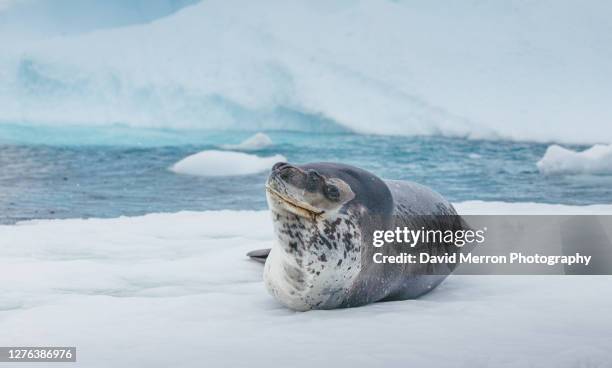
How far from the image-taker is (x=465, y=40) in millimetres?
17047

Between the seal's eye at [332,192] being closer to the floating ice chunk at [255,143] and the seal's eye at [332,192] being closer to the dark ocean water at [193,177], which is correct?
the dark ocean water at [193,177]

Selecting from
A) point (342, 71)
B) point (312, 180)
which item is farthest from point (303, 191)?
point (342, 71)

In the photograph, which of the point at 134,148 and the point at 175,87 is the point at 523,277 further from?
the point at 175,87

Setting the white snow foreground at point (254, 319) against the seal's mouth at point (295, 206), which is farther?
the seal's mouth at point (295, 206)

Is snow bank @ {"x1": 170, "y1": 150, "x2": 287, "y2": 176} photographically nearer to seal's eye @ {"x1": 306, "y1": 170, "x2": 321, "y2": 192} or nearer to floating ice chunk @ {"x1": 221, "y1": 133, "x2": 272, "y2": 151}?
floating ice chunk @ {"x1": 221, "y1": 133, "x2": 272, "y2": 151}

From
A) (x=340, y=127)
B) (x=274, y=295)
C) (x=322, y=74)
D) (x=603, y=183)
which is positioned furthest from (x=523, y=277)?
(x=322, y=74)

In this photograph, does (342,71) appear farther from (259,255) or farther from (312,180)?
(312,180)

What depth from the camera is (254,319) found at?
2314 millimetres

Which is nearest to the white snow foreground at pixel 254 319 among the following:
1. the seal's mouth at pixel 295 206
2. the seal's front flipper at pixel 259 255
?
the seal's front flipper at pixel 259 255

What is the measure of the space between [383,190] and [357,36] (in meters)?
14.4

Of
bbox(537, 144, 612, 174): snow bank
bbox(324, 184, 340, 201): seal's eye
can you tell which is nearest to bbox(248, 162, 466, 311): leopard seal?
bbox(324, 184, 340, 201): seal's eye

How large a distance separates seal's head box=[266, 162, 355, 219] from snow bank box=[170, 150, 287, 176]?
9571mm

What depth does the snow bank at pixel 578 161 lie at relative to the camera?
38.0 ft

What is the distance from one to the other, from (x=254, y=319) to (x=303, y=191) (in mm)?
443
